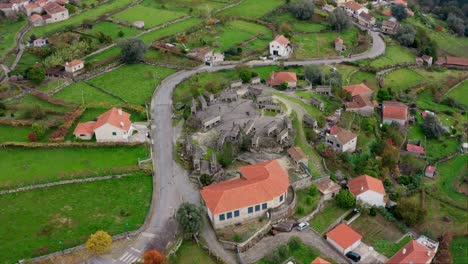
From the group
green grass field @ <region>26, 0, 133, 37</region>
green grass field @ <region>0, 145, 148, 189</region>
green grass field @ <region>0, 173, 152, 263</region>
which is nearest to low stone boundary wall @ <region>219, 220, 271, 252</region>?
green grass field @ <region>0, 173, 152, 263</region>

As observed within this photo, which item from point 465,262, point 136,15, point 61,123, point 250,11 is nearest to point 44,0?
point 136,15

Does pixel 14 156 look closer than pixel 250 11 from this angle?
Yes

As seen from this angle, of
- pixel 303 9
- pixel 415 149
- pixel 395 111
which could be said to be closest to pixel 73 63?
pixel 395 111

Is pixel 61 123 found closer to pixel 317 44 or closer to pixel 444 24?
pixel 317 44

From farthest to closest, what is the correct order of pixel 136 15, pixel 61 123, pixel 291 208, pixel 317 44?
pixel 136 15 → pixel 317 44 → pixel 61 123 → pixel 291 208

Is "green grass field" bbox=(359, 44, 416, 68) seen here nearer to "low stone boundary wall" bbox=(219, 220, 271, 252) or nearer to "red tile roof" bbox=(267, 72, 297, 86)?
"red tile roof" bbox=(267, 72, 297, 86)

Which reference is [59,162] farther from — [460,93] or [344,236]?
[460,93]

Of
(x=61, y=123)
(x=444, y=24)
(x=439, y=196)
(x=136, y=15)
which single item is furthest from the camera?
(x=444, y=24)

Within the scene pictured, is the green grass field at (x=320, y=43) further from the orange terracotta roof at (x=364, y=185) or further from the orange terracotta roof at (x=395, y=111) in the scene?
the orange terracotta roof at (x=364, y=185)
